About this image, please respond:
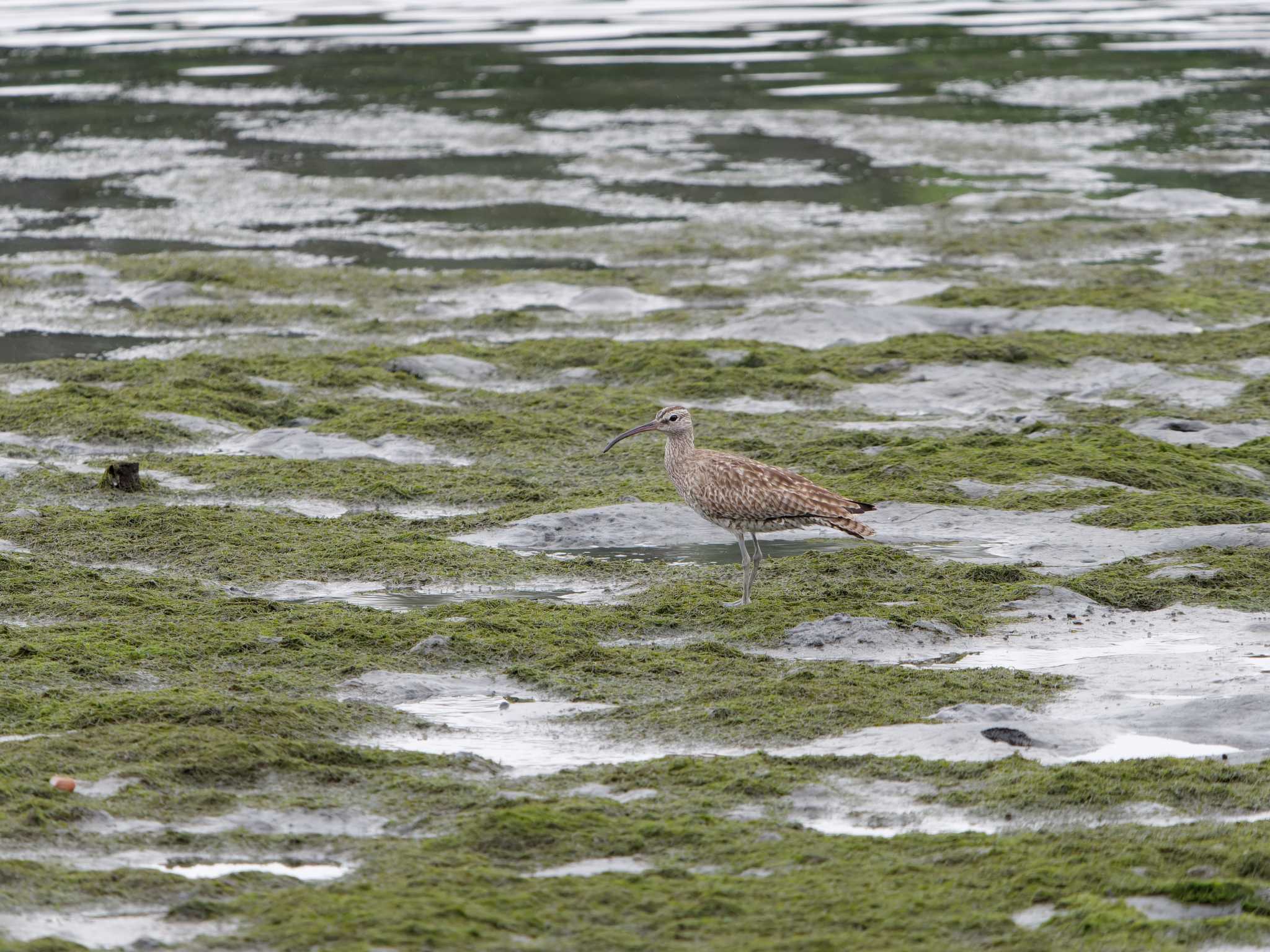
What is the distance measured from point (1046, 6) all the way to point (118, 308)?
1078 inches

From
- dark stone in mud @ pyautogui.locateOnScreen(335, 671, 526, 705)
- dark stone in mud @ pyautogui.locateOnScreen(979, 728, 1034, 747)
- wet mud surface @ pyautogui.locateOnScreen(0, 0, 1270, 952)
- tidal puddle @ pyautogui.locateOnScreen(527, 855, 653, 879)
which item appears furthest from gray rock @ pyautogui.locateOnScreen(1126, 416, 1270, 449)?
tidal puddle @ pyautogui.locateOnScreen(527, 855, 653, 879)

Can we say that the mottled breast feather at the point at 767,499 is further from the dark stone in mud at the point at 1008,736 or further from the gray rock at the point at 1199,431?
the gray rock at the point at 1199,431

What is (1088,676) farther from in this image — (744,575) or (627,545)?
(627,545)

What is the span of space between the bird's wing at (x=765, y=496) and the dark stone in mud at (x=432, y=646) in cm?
190

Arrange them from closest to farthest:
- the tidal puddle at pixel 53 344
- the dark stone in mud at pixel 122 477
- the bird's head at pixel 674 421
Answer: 1. the bird's head at pixel 674 421
2. the dark stone in mud at pixel 122 477
3. the tidal puddle at pixel 53 344

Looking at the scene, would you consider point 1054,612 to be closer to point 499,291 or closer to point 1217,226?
point 499,291

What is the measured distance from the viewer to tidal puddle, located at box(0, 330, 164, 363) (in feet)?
49.0

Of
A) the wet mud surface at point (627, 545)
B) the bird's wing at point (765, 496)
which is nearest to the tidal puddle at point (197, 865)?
the wet mud surface at point (627, 545)

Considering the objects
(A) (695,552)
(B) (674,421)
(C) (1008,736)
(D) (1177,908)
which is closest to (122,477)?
(B) (674,421)

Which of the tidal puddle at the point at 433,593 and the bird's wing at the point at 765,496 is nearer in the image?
the tidal puddle at the point at 433,593

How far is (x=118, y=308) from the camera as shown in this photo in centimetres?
1672

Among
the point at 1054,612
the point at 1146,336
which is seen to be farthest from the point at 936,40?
the point at 1054,612

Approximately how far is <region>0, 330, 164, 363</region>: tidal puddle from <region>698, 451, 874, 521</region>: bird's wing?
7562 millimetres

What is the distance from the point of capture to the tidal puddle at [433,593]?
8.69 metres
